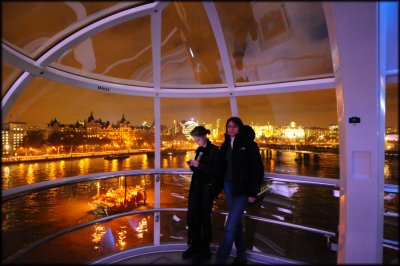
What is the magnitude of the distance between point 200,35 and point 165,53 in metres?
0.54

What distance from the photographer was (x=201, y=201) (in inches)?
99.6

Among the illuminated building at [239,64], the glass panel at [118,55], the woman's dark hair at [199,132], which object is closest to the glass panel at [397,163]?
the illuminated building at [239,64]

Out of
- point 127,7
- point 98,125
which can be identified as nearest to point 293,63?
point 127,7

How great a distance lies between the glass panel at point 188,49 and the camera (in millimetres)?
2736

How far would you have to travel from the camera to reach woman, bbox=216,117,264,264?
2.26 meters

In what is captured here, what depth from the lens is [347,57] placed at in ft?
5.90

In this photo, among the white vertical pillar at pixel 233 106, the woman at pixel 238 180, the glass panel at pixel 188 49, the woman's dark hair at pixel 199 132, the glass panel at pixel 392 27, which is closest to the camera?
the glass panel at pixel 392 27

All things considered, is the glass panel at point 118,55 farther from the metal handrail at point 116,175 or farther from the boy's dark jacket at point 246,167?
A: the boy's dark jacket at point 246,167

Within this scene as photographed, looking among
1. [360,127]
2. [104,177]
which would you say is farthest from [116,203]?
[360,127]

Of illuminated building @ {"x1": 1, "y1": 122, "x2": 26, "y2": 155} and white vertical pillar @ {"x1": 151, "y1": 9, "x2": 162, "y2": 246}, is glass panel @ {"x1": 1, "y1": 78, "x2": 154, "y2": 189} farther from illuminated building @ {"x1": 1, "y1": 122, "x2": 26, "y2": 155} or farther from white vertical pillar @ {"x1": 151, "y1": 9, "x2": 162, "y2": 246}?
white vertical pillar @ {"x1": 151, "y1": 9, "x2": 162, "y2": 246}

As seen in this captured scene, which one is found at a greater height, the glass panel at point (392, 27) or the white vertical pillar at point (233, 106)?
the glass panel at point (392, 27)

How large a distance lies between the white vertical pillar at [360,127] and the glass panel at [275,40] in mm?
525

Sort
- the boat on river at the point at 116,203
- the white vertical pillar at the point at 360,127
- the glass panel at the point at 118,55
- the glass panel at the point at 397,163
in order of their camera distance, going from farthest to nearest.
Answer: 1. the boat on river at the point at 116,203
2. the glass panel at the point at 118,55
3. the white vertical pillar at the point at 360,127
4. the glass panel at the point at 397,163

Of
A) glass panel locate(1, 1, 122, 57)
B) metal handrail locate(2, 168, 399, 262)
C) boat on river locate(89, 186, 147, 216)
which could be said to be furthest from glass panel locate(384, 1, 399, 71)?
boat on river locate(89, 186, 147, 216)
